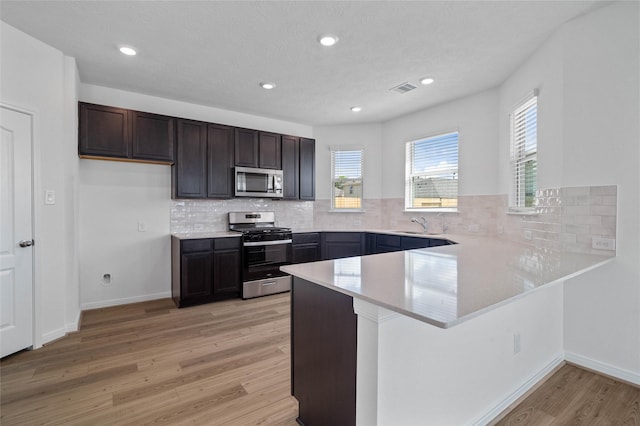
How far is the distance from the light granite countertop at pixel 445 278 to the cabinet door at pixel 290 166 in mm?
2939

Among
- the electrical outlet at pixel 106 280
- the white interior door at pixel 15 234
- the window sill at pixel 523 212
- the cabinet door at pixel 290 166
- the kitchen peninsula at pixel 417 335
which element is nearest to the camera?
the kitchen peninsula at pixel 417 335

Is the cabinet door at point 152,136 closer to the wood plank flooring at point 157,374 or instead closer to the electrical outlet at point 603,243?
the wood plank flooring at point 157,374

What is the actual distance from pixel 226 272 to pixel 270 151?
192 centimetres

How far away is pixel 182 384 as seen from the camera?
2125 mm

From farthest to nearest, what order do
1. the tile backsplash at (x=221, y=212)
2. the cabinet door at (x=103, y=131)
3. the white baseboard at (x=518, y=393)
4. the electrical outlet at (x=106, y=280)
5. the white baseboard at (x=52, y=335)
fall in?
1. the tile backsplash at (x=221, y=212)
2. the electrical outlet at (x=106, y=280)
3. the cabinet door at (x=103, y=131)
4. the white baseboard at (x=52, y=335)
5. the white baseboard at (x=518, y=393)

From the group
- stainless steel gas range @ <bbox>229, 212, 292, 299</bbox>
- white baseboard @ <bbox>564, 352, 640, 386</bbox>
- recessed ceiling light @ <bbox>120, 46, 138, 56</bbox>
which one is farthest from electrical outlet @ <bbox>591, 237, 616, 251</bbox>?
recessed ceiling light @ <bbox>120, 46, 138, 56</bbox>

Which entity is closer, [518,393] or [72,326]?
[518,393]

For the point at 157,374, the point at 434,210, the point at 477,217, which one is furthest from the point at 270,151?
the point at 157,374

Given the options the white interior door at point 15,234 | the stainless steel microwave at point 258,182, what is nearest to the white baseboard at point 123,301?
the white interior door at point 15,234

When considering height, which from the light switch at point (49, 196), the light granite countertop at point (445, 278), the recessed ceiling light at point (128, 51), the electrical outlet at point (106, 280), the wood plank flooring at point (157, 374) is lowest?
the wood plank flooring at point (157, 374)

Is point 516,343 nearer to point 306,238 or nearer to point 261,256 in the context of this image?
point 261,256

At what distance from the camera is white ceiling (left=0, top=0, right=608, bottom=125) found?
7.37 ft

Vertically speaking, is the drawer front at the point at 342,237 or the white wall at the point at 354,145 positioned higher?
the white wall at the point at 354,145

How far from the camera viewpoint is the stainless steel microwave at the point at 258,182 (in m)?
4.34
